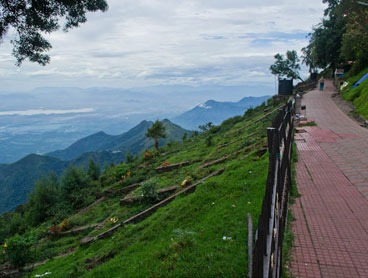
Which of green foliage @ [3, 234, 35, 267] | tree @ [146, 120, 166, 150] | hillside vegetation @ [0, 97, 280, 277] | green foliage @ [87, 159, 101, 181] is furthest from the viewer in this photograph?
tree @ [146, 120, 166, 150]

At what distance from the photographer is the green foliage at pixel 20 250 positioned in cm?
929

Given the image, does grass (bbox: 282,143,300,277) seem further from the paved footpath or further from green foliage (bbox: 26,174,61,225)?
green foliage (bbox: 26,174,61,225)

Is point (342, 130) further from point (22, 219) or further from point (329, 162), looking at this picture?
point (22, 219)

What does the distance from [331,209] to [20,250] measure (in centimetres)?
919

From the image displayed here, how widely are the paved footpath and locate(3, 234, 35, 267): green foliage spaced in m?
8.22

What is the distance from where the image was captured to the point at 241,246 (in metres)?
4.57

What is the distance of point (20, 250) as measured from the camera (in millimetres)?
9461

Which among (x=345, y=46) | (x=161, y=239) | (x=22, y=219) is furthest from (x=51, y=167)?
(x=161, y=239)

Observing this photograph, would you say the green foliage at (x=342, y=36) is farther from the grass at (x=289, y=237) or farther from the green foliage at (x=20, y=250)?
the green foliage at (x=20, y=250)

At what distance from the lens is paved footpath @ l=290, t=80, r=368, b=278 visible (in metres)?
3.92

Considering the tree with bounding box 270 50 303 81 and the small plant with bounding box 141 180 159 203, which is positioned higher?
the tree with bounding box 270 50 303 81

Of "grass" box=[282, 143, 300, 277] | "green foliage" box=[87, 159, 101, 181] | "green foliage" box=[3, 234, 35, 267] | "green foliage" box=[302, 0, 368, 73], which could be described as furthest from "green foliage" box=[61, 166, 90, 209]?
"green foliage" box=[302, 0, 368, 73]

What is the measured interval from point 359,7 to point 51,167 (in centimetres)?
8830

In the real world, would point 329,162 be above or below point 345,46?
below
